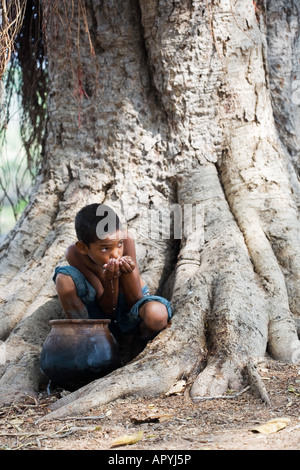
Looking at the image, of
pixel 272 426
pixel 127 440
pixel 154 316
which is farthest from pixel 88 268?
pixel 272 426

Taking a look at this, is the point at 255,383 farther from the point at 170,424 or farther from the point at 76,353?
the point at 76,353

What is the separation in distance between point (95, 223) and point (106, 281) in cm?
39

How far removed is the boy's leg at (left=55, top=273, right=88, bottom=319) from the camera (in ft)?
11.4

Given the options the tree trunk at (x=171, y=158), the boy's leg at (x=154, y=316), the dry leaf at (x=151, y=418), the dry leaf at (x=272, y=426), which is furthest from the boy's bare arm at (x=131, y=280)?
the dry leaf at (x=272, y=426)

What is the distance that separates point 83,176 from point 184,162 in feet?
2.68

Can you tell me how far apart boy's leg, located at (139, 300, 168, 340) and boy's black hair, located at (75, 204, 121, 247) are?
1.72 ft

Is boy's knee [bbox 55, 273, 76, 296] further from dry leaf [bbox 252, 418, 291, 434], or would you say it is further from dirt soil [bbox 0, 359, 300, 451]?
dry leaf [bbox 252, 418, 291, 434]

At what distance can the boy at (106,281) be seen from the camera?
3.43m

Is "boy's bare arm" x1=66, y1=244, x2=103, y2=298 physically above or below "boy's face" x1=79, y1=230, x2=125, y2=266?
below

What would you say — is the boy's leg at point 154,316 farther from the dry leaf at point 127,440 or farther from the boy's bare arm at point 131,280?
the dry leaf at point 127,440

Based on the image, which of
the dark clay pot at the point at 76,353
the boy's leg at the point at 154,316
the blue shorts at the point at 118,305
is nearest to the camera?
the dark clay pot at the point at 76,353

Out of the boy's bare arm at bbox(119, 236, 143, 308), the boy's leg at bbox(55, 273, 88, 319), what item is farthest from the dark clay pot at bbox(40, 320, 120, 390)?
the boy's bare arm at bbox(119, 236, 143, 308)

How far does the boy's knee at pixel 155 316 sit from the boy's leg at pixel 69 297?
16.7 inches

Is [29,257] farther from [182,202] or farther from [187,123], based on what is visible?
[187,123]
